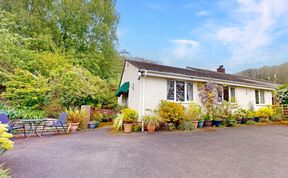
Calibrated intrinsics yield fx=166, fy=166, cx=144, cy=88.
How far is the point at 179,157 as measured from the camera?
5.83 m

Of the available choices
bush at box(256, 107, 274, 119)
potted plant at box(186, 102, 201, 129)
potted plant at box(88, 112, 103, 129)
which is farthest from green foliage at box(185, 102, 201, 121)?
bush at box(256, 107, 274, 119)

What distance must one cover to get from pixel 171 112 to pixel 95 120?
692 cm

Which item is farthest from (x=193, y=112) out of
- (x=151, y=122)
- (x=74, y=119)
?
(x=74, y=119)

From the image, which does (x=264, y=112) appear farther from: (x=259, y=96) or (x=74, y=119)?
(x=74, y=119)

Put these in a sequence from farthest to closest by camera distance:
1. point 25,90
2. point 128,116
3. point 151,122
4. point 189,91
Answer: point 189,91 → point 25,90 → point 128,116 → point 151,122

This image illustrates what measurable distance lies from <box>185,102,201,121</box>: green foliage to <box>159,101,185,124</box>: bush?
782mm

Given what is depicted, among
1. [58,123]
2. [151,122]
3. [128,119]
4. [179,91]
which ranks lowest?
[58,123]

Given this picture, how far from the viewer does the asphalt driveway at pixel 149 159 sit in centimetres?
459

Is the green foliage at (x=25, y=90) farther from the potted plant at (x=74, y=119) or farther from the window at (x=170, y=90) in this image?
the window at (x=170, y=90)

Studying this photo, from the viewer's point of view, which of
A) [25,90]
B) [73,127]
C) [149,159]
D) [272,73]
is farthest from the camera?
[272,73]

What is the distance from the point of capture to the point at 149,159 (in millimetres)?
5637

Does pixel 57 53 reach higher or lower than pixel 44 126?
higher

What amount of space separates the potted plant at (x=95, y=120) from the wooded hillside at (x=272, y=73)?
35184mm

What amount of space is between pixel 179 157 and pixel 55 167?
13.1 ft
